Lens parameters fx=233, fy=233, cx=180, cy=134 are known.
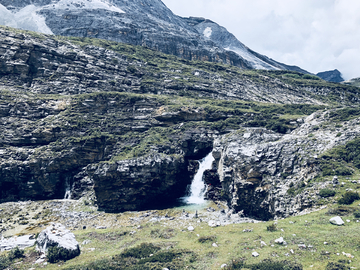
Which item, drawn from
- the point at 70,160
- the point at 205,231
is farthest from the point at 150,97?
the point at 205,231

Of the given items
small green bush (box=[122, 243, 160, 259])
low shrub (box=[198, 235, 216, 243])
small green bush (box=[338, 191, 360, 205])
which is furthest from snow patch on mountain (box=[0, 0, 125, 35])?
small green bush (box=[338, 191, 360, 205])

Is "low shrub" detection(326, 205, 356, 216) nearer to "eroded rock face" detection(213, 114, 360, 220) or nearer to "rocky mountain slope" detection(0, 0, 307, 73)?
"eroded rock face" detection(213, 114, 360, 220)

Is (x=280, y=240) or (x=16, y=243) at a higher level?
(x=280, y=240)

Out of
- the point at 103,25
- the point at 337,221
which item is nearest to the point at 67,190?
the point at 337,221

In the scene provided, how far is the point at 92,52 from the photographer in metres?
92.9

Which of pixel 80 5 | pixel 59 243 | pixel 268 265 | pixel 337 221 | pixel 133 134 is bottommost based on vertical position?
pixel 59 243

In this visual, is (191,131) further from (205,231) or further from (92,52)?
(92,52)

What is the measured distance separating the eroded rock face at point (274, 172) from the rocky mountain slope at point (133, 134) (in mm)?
150

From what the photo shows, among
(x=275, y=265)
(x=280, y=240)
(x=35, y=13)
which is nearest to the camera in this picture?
(x=275, y=265)

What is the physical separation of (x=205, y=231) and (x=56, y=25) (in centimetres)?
16199

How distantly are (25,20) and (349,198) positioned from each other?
575 ft

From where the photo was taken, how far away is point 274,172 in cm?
3378

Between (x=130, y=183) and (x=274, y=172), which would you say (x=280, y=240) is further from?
(x=130, y=183)

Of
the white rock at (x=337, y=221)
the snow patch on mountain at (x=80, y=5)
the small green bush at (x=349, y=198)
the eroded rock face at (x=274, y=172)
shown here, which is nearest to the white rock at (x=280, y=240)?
the white rock at (x=337, y=221)
